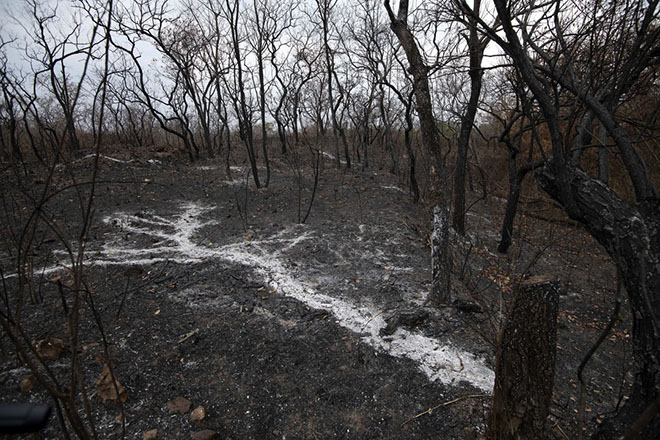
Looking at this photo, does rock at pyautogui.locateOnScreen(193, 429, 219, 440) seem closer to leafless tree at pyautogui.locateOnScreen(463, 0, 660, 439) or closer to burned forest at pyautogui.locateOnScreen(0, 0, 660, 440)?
burned forest at pyautogui.locateOnScreen(0, 0, 660, 440)

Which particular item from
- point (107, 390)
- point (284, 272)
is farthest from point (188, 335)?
point (284, 272)

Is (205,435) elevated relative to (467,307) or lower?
lower

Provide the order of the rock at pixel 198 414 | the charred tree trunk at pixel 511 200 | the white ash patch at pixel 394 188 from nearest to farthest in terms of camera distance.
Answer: the rock at pixel 198 414 → the charred tree trunk at pixel 511 200 → the white ash patch at pixel 394 188

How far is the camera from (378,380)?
2.70 m

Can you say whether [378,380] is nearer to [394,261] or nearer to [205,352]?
[205,352]

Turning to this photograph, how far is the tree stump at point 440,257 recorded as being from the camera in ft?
11.3

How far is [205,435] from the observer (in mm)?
2168

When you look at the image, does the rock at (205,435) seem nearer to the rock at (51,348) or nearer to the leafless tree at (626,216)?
the rock at (51,348)

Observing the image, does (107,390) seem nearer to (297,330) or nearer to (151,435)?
(151,435)

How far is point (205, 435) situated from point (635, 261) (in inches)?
118

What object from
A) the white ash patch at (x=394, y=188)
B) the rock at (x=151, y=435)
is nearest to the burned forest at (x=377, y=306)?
the rock at (x=151, y=435)

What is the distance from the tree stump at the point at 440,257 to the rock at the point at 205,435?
8.74 ft

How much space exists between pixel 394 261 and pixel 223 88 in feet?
44.4

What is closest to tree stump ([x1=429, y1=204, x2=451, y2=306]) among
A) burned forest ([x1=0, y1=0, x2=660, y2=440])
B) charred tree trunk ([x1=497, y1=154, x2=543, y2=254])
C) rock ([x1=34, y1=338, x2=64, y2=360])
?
burned forest ([x1=0, y1=0, x2=660, y2=440])
